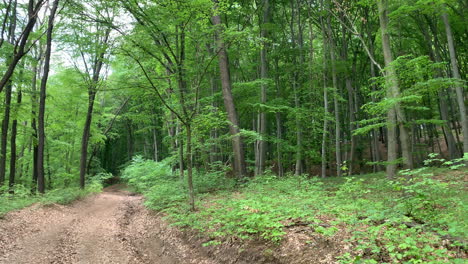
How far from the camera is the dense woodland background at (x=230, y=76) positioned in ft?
27.5

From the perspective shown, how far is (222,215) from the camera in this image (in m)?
6.42

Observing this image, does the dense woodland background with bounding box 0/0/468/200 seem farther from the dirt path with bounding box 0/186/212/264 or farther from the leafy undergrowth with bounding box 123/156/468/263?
the dirt path with bounding box 0/186/212/264

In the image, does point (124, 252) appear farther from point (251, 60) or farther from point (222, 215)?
point (251, 60)

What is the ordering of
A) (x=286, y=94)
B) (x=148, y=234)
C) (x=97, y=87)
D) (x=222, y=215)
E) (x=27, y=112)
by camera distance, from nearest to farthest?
(x=222, y=215) < (x=148, y=234) < (x=97, y=87) < (x=27, y=112) < (x=286, y=94)

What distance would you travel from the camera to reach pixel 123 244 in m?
7.32

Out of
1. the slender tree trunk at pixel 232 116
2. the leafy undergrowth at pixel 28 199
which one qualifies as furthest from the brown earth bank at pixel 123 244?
the slender tree trunk at pixel 232 116

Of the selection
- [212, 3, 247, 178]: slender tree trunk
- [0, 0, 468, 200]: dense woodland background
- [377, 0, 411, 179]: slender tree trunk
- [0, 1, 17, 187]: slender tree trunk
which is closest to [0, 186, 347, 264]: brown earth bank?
[0, 0, 468, 200]: dense woodland background

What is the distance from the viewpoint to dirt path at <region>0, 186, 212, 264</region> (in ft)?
20.5

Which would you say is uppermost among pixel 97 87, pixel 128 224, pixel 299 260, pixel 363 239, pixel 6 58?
pixel 6 58

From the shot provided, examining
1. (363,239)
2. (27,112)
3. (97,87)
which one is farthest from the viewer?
(27,112)

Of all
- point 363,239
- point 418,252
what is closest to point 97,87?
point 363,239

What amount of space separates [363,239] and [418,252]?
2.88 feet

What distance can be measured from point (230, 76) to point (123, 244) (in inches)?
391

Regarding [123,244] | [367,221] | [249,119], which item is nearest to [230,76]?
[249,119]
